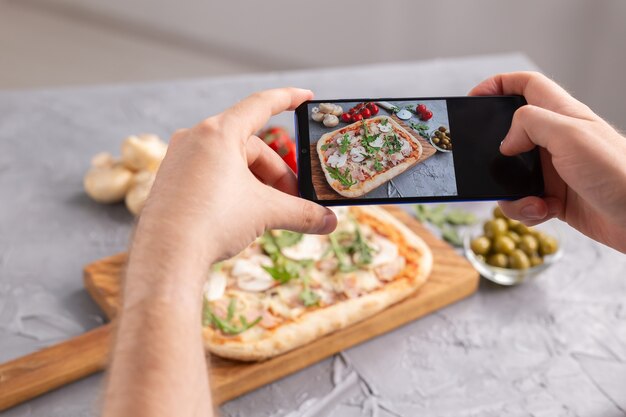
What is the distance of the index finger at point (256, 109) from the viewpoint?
1311 mm

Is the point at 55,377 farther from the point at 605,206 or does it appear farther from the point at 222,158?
the point at 605,206

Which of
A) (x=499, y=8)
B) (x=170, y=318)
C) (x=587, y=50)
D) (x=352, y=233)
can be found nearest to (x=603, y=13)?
(x=587, y=50)

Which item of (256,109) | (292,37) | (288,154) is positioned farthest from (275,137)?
(292,37)

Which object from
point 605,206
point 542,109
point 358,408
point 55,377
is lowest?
point 358,408

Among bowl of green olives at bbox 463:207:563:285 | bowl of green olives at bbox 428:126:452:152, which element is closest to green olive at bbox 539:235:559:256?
bowl of green olives at bbox 463:207:563:285

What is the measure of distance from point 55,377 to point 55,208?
2.37 ft

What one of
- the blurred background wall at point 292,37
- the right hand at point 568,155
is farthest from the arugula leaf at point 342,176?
the blurred background wall at point 292,37

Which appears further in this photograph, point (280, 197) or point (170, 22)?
point (170, 22)

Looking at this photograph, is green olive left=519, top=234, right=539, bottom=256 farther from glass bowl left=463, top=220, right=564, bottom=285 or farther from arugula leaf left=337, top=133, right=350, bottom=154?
arugula leaf left=337, top=133, right=350, bottom=154

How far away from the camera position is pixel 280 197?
1.31 metres

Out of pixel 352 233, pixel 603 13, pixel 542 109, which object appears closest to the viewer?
pixel 542 109

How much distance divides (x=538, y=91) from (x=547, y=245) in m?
0.64

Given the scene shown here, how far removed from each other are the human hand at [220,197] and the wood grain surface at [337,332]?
0.47 m

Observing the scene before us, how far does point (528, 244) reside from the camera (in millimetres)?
1984
